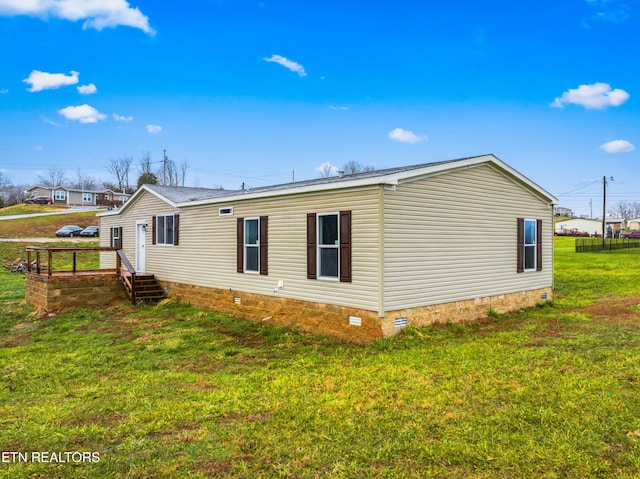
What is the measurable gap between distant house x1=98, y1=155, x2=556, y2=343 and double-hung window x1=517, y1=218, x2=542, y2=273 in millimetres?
31

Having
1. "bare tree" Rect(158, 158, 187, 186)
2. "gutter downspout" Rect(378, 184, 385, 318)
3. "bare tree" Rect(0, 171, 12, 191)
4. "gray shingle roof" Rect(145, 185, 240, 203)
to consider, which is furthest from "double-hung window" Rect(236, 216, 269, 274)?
"bare tree" Rect(0, 171, 12, 191)

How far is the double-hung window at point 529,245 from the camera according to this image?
1112 cm

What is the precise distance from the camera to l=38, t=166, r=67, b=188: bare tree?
3081 inches

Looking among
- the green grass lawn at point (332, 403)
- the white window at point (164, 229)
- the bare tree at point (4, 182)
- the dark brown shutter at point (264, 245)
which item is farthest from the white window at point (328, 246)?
the bare tree at point (4, 182)

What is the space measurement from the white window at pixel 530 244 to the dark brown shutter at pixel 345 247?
5.70 metres

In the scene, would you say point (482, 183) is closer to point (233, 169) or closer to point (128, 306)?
point (128, 306)

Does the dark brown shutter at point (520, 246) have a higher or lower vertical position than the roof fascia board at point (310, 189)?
lower

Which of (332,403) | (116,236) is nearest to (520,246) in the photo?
(332,403)

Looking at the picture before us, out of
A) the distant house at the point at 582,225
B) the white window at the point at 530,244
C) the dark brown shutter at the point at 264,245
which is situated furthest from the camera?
the distant house at the point at 582,225

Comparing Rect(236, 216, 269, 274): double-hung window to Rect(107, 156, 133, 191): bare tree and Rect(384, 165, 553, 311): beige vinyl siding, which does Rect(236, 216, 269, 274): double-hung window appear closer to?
Rect(384, 165, 553, 311): beige vinyl siding

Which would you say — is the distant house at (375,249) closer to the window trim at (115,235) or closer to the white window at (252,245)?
the white window at (252,245)

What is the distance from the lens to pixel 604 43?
16.1 m

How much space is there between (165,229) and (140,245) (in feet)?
6.39

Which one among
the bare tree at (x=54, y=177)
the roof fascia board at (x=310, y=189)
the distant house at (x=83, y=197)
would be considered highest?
the bare tree at (x=54, y=177)
